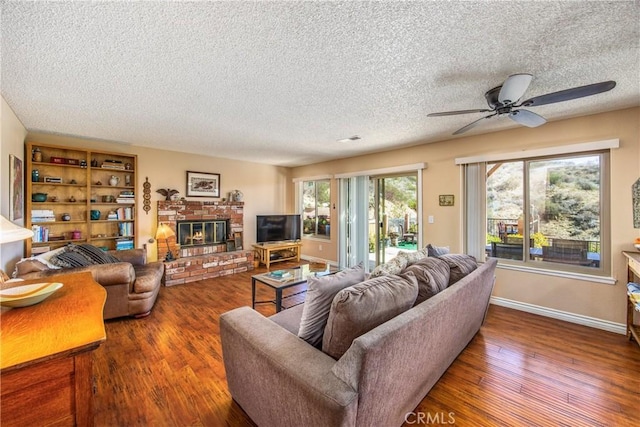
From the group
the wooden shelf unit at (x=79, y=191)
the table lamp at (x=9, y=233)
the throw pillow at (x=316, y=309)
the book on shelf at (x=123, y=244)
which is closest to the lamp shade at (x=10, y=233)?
the table lamp at (x=9, y=233)

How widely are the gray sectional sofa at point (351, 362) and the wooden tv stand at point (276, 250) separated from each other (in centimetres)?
381

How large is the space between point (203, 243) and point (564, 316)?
5.67 m

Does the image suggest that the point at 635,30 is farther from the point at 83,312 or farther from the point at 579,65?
the point at 83,312

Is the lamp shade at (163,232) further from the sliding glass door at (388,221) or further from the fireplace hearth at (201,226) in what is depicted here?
the sliding glass door at (388,221)

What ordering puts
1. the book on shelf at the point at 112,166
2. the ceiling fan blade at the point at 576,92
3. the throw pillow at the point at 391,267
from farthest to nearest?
the book on shelf at the point at 112,166 → the throw pillow at the point at 391,267 → the ceiling fan blade at the point at 576,92

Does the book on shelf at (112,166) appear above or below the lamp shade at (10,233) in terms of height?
above

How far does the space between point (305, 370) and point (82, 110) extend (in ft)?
11.7

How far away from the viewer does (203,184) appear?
534 centimetres

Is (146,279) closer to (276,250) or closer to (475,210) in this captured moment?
(276,250)

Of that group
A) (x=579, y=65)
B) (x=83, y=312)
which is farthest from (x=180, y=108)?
(x=579, y=65)

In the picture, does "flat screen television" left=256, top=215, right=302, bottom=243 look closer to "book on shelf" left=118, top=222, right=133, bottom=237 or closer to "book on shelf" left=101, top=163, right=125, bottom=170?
"book on shelf" left=118, top=222, right=133, bottom=237

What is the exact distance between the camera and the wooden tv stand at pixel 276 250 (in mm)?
5633

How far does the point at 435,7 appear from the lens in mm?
1378

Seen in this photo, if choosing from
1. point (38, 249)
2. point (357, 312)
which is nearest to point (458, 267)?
point (357, 312)
